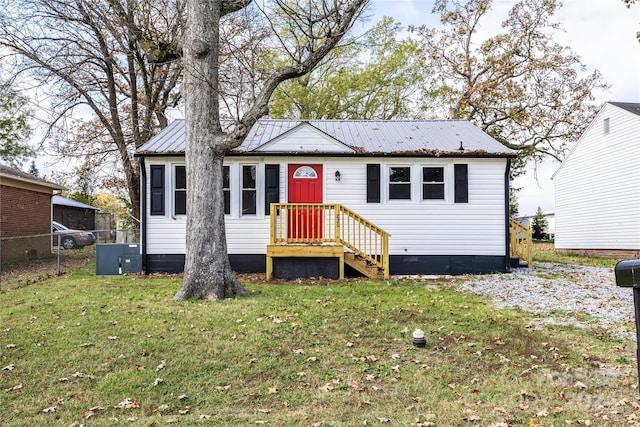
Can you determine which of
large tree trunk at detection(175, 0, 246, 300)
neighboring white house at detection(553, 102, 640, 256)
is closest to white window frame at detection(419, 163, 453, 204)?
large tree trunk at detection(175, 0, 246, 300)

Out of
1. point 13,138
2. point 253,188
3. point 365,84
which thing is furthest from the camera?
point 13,138

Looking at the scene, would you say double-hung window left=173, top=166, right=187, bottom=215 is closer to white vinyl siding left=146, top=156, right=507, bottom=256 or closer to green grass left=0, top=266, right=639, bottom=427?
white vinyl siding left=146, top=156, right=507, bottom=256

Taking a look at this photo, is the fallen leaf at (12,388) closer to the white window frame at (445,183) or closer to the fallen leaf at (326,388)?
the fallen leaf at (326,388)

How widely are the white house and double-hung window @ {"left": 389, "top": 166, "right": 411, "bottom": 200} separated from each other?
0.09 ft

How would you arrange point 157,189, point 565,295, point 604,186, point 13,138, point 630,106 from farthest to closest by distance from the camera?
point 13,138, point 604,186, point 630,106, point 157,189, point 565,295

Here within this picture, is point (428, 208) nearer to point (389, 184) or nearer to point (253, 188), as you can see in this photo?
point (389, 184)

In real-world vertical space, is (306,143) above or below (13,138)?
below

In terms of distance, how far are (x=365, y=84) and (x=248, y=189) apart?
46.9ft

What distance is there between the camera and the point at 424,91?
79.5 ft

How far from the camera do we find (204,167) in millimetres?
7754

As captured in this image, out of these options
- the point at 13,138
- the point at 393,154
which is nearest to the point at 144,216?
the point at 393,154

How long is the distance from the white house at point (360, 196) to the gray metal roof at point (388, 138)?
75mm

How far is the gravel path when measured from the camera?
6293 millimetres

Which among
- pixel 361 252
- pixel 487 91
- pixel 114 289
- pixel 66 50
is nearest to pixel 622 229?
pixel 487 91
